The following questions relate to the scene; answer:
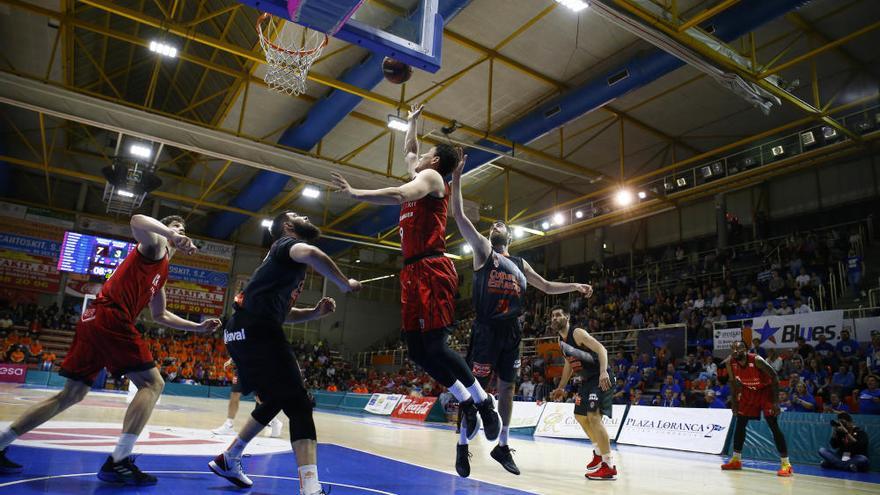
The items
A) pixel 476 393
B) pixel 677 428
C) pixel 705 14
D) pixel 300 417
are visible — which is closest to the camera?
pixel 300 417

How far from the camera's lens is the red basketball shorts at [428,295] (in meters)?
4.18

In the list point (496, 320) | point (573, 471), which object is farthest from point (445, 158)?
point (573, 471)

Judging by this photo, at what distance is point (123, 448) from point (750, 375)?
8609 mm

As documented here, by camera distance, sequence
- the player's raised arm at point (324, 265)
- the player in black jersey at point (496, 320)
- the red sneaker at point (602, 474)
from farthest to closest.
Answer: the red sneaker at point (602, 474)
the player in black jersey at point (496, 320)
the player's raised arm at point (324, 265)

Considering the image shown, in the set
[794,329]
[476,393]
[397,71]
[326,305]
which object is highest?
[397,71]

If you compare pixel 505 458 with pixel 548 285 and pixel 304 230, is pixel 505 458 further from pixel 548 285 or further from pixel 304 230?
pixel 304 230

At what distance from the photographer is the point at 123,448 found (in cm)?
409

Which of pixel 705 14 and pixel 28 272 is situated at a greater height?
pixel 705 14

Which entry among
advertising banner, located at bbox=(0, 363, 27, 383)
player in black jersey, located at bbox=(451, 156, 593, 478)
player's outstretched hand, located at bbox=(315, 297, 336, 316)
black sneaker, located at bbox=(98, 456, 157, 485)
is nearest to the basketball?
player in black jersey, located at bbox=(451, 156, 593, 478)

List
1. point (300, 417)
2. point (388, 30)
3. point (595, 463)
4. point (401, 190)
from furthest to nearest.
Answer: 1. point (388, 30)
2. point (595, 463)
3. point (401, 190)
4. point (300, 417)

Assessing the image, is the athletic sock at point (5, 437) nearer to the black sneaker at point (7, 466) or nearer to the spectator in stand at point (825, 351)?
the black sneaker at point (7, 466)

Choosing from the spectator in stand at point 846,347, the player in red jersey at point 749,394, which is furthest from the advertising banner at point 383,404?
the player in red jersey at point 749,394

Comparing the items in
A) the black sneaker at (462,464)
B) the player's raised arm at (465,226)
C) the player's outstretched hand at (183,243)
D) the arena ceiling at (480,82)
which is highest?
the arena ceiling at (480,82)

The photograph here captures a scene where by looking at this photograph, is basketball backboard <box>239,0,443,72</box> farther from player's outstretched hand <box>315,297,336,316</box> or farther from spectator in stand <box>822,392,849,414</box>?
spectator in stand <box>822,392,849,414</box>
